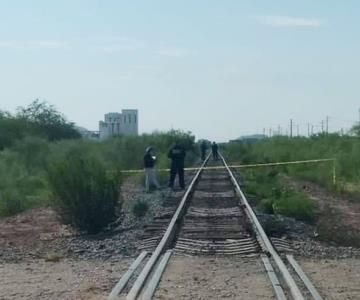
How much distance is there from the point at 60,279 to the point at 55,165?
10489 millimetres

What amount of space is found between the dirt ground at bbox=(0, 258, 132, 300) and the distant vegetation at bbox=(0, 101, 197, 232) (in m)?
6.07

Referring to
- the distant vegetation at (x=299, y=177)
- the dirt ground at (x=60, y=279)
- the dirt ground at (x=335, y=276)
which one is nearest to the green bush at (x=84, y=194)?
the distant vegetation at (x=299, y=177)

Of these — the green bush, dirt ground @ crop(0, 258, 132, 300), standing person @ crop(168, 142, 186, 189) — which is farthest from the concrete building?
dirt ground @ crop(0, 258, 132, 300)

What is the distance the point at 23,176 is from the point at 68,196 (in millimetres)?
26414

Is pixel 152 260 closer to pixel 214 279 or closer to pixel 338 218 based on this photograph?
pixel 214 279

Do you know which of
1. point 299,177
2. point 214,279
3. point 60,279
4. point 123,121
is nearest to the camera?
point 214,279

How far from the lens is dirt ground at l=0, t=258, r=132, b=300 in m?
12.5

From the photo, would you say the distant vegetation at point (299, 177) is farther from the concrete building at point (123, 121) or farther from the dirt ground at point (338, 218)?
the concrete building at point (123, 121)

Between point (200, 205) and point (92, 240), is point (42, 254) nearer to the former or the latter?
point (92, 240)

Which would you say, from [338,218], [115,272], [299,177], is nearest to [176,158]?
[338,218]

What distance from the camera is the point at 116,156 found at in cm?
6906

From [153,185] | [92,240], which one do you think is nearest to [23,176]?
[153,185]

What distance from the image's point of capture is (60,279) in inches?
551

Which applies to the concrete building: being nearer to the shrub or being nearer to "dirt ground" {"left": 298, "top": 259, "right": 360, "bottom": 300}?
the shrub
